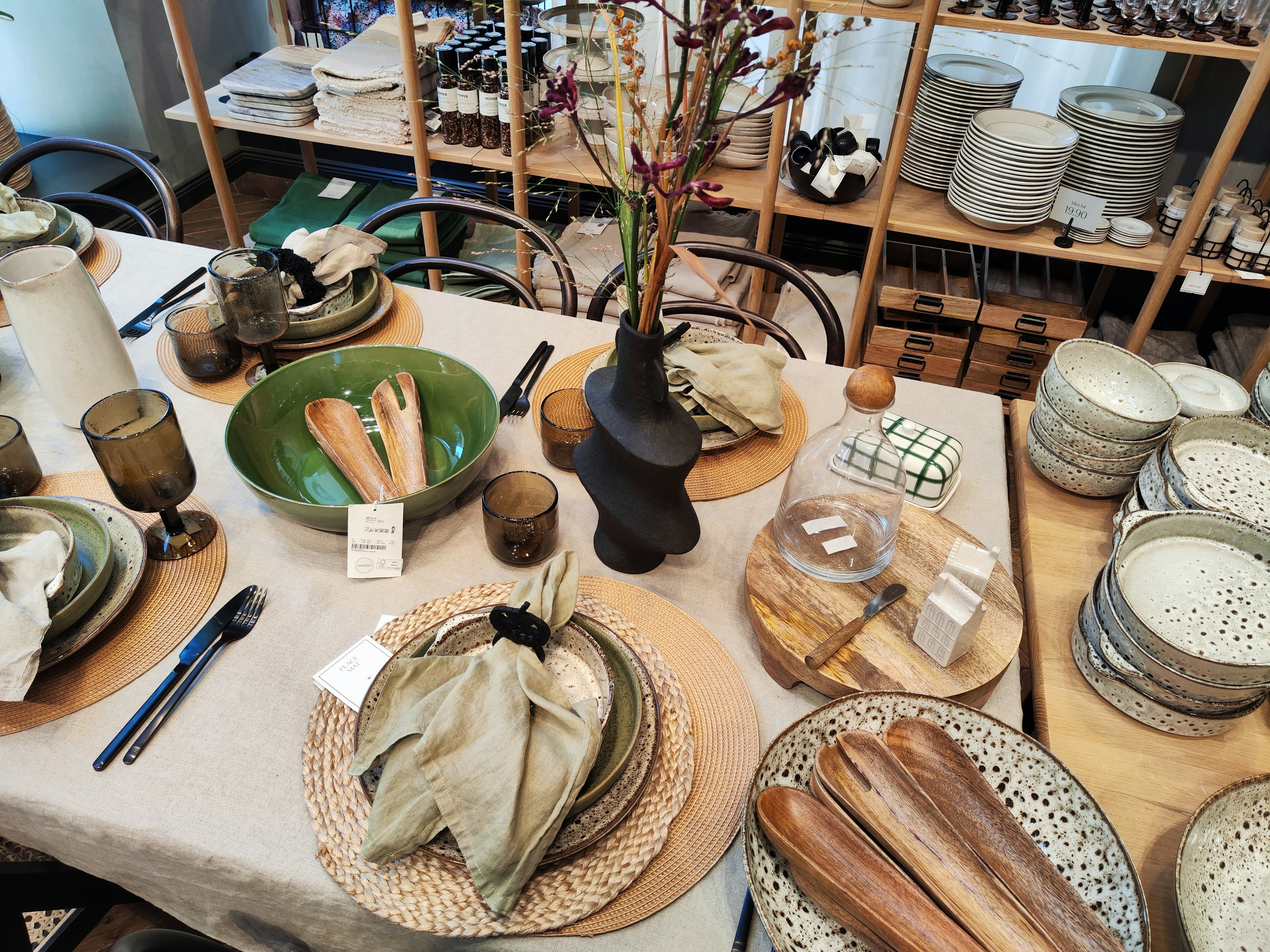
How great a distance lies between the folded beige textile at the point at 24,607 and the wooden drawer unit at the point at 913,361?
84.0 inches

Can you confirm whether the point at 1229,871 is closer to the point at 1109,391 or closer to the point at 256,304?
the point at 1109,391

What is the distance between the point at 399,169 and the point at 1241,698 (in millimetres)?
3730

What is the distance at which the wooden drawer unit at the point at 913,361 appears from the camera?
252 centimetres

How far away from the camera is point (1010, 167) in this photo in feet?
7.25

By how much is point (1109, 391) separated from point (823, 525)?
0.64 metres

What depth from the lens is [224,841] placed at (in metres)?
0.85

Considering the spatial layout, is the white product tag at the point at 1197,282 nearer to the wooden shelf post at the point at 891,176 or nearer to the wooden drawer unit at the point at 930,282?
the wooden drawer unit at the point at 930,282

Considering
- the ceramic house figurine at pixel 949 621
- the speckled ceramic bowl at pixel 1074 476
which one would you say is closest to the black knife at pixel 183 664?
the ceramic house figurine at pixel 949 621

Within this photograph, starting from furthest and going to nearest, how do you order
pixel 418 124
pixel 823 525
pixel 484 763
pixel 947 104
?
pixel 418 124 < pixel 947 104 < pixel 823 525 < pixel 484 763

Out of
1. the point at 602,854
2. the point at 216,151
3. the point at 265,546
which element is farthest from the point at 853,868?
the point at 216,151

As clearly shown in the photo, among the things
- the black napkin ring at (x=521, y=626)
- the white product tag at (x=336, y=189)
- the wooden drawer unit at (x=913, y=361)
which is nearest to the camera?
Result: the black napkin ring at (x=521, y=626)

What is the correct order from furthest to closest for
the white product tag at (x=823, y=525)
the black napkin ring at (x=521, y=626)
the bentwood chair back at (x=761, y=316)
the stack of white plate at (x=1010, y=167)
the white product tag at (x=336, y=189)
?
the white product tag at (x=336, y=189) < the stack of white plate at (x=1010, y=167) < the bentwood chair back at (x=761, y=316) < the white product tag at (x=823, y=525) < the black napkin ring at (x=521, y=626)

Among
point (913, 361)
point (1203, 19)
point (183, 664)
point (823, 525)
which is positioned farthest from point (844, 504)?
point (1203, 19)

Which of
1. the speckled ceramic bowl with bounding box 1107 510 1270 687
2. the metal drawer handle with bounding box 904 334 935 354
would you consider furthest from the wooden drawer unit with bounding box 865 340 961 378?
the speckled ceramic bowl with bounding box 1107 510 1270 687
